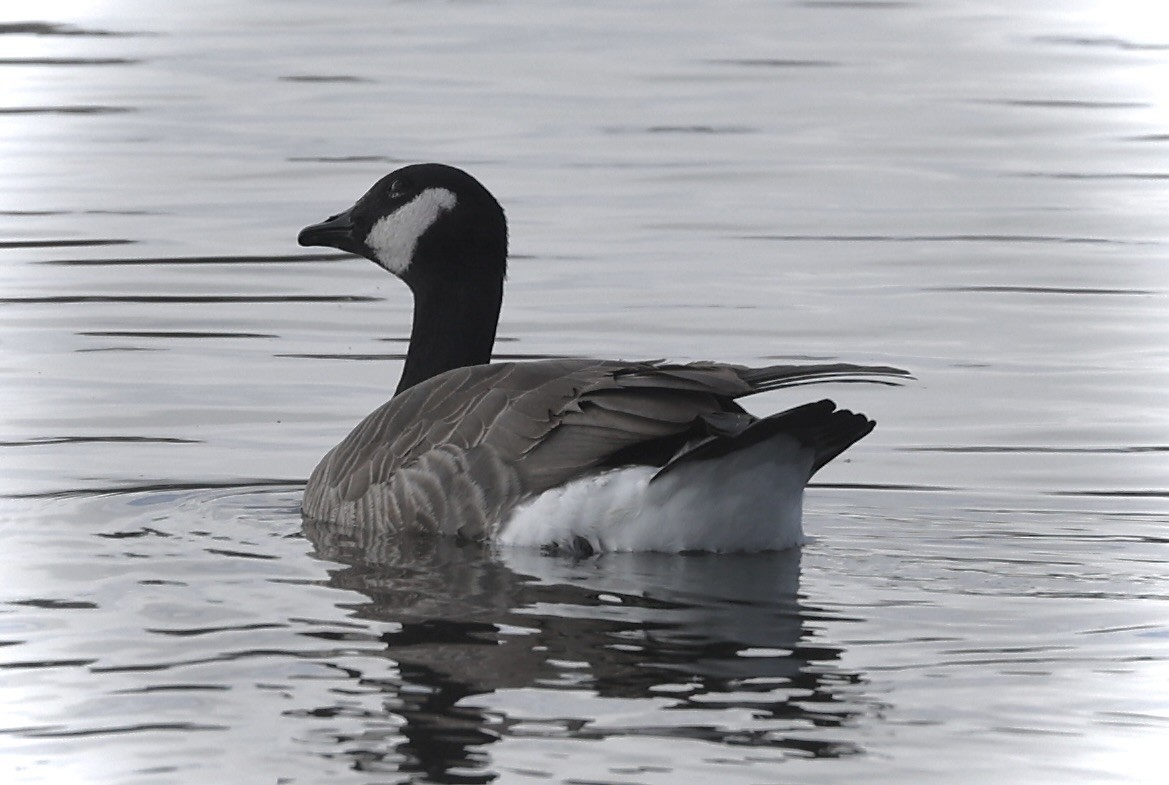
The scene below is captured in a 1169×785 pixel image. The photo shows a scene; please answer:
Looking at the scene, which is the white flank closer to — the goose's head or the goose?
the goose

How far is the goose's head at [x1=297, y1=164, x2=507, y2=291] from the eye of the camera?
10.5 m

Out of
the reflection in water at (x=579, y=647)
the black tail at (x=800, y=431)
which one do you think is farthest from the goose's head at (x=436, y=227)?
the black tail at (x=800, y=431)

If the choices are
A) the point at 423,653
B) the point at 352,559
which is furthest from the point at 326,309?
the point at 423,653

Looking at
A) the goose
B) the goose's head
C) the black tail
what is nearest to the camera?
the black tail

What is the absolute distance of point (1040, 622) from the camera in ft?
25.8

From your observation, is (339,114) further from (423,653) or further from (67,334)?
(423,653)

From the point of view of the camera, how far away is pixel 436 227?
10570 millimetres

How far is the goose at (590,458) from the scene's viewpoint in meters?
8.52

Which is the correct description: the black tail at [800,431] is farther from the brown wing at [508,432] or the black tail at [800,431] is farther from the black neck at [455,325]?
the black neck at [455,325]

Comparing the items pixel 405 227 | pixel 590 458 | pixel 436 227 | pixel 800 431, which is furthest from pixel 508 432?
pixel 405 227

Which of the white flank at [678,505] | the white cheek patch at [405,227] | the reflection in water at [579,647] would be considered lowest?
the reflection in water at [579,647]

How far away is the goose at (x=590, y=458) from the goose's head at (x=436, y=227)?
0.72 m

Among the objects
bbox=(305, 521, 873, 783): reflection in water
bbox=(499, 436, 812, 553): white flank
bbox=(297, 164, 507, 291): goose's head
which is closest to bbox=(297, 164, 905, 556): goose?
bbox=(499, 436, 812, 553): white flank

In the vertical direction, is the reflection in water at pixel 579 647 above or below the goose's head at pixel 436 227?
below
